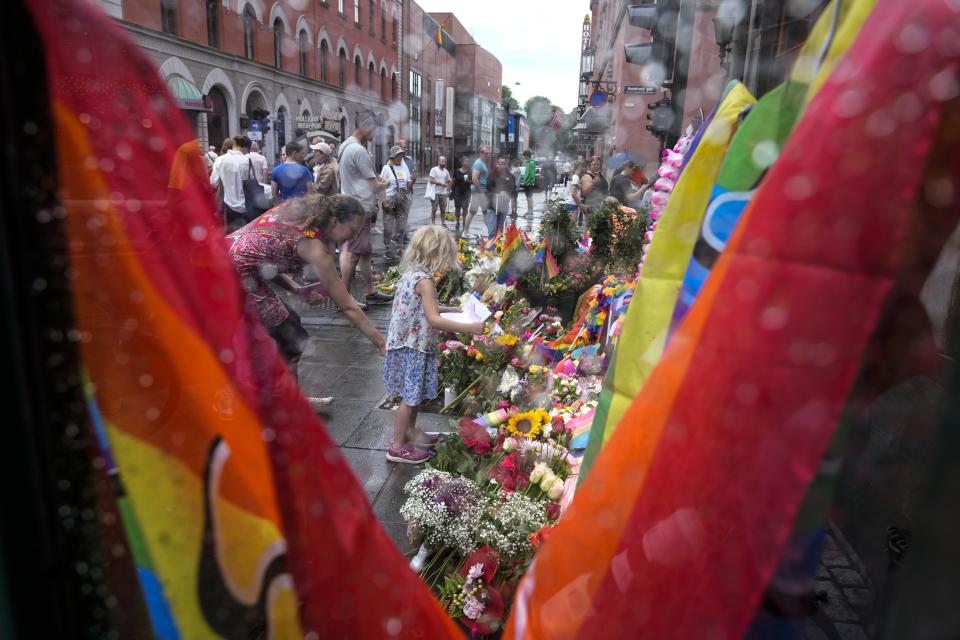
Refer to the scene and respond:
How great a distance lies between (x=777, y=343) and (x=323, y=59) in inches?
71.7

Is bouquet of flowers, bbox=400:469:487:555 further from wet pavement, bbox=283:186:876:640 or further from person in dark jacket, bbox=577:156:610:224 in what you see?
person in dark jacket, bbox=577:156:610:224

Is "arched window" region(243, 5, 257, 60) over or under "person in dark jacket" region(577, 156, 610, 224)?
over

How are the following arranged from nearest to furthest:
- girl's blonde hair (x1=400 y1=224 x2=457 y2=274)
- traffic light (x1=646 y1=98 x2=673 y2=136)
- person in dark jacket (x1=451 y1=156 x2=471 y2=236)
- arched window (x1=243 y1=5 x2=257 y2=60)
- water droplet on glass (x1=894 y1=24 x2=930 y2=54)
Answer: water droplet on glass (x1=894 y1=24 x2=930 y2=54) < arched window (x1=243 y1=5 x2=257 y2=60) < girl's blonde hair (x1=400 y1=224 x2=457 y2=274) < traffic light (x1=646 y1=98 x2=673 y2=136) < person in dark jacket (x1=451 y1=156 x2=471 y2=236)

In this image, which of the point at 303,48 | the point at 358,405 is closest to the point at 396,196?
the point at 358,405

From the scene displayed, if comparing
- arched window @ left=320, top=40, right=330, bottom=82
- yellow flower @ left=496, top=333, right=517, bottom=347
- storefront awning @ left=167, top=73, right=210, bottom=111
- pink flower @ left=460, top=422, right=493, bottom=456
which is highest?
arched window @ left=320, top=40, right=330, bottom=82

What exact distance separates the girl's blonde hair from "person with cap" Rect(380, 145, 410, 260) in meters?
5.35

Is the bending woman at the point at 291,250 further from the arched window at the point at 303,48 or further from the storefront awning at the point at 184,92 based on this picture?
the storefront awning at the point at 184,92

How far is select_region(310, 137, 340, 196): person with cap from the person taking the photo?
5098mm

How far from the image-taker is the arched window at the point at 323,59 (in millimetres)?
1817

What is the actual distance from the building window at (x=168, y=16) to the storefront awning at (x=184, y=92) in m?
0.07

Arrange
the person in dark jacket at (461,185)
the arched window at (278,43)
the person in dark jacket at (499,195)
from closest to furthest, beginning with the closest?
the arched window at (278,43) < the person in dark jacket at (499,195) < the person in dark jacket at (461,185)

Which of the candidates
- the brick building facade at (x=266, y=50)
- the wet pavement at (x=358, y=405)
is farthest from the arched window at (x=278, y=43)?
the wet pavement at (x=358, y=405)

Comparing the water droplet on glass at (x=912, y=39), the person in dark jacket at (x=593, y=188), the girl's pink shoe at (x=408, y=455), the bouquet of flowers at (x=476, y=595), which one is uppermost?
the water droplet on glass at (x=912, y=39)

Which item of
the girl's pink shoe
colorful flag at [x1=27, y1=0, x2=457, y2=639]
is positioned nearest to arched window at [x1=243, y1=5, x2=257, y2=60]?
colorful flag at [x1=27, y1=0, x2=457, y2=639]
